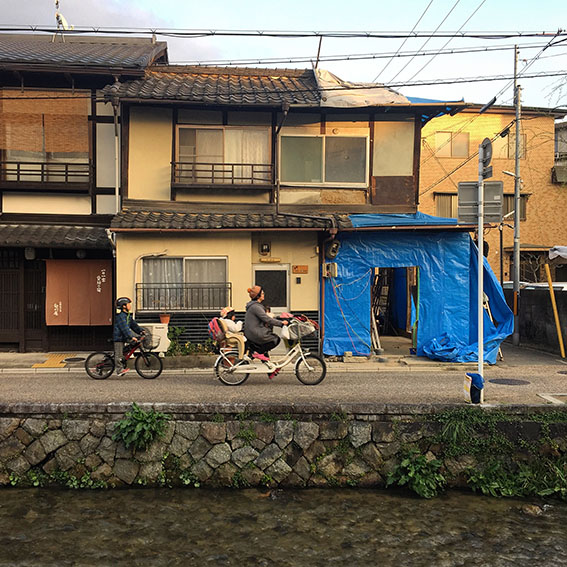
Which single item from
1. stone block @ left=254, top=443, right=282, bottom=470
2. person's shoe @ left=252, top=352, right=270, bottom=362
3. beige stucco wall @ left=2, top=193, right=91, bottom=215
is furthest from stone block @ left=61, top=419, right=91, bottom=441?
beige stucco wall @ left=2, top=193, right=91, bottom=215

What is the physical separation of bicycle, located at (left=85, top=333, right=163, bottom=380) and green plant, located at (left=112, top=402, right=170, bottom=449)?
3.91 meters

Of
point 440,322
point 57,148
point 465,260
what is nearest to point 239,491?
point 440,322

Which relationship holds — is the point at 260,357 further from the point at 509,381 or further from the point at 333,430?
the point at 509,381

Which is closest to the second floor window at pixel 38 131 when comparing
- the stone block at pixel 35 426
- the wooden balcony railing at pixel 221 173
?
the wooden balcony railing at pixel 221 173

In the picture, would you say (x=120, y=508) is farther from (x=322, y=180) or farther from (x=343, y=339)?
(x=322, y=180)

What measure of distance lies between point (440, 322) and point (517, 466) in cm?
700

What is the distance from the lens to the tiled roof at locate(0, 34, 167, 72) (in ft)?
50.4

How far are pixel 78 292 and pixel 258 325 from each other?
7.31m

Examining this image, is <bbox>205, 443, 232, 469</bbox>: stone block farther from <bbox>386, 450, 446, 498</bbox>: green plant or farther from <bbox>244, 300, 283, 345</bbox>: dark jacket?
<bbox>244, 300, 283, 345</bbox>: dark jacket

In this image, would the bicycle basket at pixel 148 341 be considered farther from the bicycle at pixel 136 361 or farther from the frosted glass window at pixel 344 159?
the frosted glass window at pixel 344 159

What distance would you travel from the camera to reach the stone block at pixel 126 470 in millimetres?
8281

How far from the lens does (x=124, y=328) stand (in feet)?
39.8

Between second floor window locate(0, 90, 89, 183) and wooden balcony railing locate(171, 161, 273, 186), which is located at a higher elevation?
second floor window locate(0, 90, 89, 183)

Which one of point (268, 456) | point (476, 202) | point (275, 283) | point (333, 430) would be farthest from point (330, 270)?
point (268, 456)
